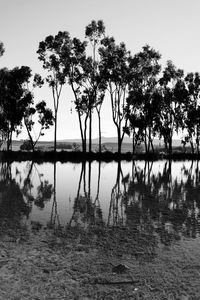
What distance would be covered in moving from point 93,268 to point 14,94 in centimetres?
6586

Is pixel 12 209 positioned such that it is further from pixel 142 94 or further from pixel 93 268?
pixel 142 94

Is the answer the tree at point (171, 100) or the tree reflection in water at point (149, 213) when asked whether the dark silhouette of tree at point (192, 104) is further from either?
the tree reflection in water at point (149, 213)

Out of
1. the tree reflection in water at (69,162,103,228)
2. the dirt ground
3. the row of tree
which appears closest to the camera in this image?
the dirt ground

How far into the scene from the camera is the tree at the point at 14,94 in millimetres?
66688

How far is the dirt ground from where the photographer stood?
16.8 ft

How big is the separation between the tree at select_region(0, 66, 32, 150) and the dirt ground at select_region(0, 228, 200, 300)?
62292 millimetres

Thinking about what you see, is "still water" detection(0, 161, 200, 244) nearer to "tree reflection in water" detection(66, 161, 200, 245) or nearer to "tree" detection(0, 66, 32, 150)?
"tree reflection in water" detection(66, 161, 200, 245)

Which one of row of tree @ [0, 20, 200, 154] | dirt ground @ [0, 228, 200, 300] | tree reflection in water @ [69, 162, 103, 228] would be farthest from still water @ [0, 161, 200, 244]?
row of tree @ [0, 20, 200, 154]

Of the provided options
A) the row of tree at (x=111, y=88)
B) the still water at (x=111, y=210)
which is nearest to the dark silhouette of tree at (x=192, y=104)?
the row of tree at (x=111, y=88)

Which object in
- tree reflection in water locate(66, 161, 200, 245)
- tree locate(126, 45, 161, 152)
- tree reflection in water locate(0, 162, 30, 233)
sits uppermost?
tree locate(126, 45, 161, 152)

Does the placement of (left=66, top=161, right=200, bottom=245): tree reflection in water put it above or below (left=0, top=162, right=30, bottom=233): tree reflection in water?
below

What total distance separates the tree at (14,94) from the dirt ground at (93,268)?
204 feet

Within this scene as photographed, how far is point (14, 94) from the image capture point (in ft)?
223

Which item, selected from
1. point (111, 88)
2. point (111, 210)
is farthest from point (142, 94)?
point (111, 210)
